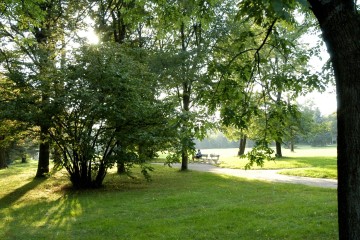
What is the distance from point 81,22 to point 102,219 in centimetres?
1568

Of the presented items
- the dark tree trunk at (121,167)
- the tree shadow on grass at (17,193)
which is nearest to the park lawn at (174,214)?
the tree shadow on grass at (17,193)

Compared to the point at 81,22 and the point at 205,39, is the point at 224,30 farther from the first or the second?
the point at 81,22

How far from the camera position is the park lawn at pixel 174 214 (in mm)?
7289

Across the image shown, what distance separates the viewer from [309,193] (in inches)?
465

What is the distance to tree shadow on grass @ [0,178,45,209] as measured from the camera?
12547 millimetres

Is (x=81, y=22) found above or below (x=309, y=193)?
above

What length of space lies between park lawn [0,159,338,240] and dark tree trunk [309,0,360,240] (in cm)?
385

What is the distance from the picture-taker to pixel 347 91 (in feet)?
10.7

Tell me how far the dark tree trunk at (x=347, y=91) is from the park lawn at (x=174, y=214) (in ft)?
12.6

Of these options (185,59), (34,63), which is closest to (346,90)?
(34,63)

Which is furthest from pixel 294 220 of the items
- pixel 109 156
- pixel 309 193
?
pixel 109 156

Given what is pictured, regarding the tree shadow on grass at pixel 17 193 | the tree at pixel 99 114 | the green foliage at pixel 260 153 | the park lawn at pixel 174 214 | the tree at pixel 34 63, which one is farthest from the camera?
the tree at pixel 99 114

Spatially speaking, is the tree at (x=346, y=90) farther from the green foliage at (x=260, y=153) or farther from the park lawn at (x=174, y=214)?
the park lawn at (x=174, y=214)

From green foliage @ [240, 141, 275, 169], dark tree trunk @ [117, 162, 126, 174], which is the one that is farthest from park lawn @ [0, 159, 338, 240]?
green foliage @ [240, 141, 275, 169]
